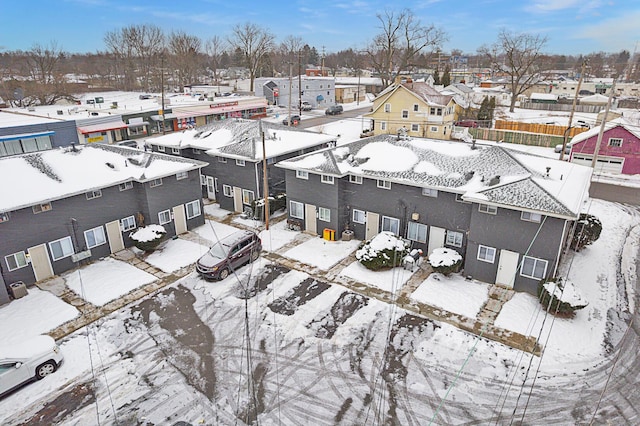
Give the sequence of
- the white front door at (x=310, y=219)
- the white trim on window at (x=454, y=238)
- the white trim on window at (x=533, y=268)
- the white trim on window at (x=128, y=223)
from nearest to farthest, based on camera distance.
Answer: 1. the white trim on window at (x=533, y=268)
2. the white trim on window at (x=454, y=238)
3. the white trim on window at (x=128, y=223)
4. the white front door at (x=310, y=219)

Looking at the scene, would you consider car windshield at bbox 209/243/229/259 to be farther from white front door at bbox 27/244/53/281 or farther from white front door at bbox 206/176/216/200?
white front door at bbox 206/176/216/200

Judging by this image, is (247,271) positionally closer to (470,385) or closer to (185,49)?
(470,385)

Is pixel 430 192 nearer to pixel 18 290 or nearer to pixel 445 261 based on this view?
pixel 445 261

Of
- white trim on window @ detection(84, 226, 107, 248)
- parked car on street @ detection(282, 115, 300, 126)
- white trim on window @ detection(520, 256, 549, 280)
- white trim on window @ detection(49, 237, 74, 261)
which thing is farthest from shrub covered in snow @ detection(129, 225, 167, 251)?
parked car on street @ detection(282, 115, 300, 126)

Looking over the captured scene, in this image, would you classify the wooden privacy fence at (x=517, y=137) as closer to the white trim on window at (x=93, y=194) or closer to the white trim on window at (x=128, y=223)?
the white trim on window at (x=128, y=223)

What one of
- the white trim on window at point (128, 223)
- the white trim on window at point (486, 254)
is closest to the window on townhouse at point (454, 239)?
the white trim on window at point (486, 254)

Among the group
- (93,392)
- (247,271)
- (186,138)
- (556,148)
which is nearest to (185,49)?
(186,138)

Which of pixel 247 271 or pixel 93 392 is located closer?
pixel 93 392
